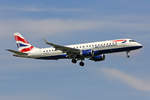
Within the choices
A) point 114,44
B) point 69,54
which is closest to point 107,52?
point 114,44

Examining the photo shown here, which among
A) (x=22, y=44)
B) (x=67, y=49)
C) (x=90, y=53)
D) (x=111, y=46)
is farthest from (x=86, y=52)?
(x=22, y=44)

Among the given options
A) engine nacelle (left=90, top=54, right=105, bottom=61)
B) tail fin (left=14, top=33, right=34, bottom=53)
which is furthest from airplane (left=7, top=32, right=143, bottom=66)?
tail fin (left=14, top=33, right=34, bottom=53)

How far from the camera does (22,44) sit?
107m

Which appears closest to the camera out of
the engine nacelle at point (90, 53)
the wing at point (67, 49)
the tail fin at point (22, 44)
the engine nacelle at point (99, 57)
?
the wing at point (67, 49)

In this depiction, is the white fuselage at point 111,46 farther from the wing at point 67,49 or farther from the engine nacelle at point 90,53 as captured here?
the wing at point 67,49

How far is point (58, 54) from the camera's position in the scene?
322 feet

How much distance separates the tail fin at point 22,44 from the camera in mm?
105075

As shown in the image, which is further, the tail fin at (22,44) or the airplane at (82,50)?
the tail fin at (22,44)

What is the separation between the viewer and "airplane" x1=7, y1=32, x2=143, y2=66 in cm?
9275

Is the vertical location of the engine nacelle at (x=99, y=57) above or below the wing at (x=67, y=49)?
below

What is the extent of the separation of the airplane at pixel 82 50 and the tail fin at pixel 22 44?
1.34 m

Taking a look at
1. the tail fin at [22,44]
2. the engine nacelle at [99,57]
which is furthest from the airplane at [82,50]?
the tail fin at [22,44]

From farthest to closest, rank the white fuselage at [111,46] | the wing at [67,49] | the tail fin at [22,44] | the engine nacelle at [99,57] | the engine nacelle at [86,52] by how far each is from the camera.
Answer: the tail fin at [22,44]
the engine nacelle at [99,57]
the engine nacelle at [86,52]
the wing at [67,49]
the white fuselage at [111,46]

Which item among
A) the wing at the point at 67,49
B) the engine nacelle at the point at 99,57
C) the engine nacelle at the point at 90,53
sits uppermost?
the wing at the point at 67,49
